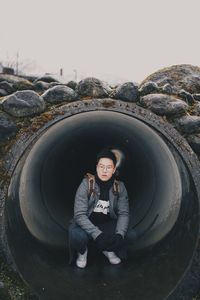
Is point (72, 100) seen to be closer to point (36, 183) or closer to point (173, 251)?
point (36, 183)

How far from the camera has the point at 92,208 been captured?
5.15 m

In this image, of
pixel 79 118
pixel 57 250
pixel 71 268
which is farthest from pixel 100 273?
pixel 79 118

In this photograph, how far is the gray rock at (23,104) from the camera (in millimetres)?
5188

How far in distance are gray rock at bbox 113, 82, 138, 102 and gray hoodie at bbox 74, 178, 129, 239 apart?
122 centimetres

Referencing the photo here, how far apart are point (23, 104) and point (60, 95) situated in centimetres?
53

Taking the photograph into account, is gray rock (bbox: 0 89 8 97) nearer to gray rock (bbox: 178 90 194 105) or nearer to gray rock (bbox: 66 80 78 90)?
gray rock (bbox: 66 80 78 90)

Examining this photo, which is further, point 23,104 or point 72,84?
point 72,84

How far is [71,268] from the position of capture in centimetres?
473

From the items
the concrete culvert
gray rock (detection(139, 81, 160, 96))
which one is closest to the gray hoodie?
the concrete culvert

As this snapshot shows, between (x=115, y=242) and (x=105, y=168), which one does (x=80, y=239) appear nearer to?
(x=115, y=242)

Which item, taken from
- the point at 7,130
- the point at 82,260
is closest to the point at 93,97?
the point at 7,130

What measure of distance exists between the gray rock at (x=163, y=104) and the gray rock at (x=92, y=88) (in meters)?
0.56

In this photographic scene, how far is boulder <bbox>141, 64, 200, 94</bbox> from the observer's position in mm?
7203

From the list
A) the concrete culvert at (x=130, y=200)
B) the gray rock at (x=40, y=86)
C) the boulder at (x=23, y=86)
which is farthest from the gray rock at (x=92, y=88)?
the boulder at (x=23, y=86)
